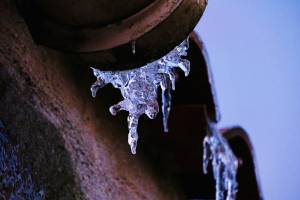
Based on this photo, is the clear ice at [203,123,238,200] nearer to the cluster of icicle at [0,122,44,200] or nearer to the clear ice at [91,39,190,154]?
the clear ice at [91,39,190,154]

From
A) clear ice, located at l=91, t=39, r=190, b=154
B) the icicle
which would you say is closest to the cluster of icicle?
clear ice, located at l=91, t=39, r=190, b=154

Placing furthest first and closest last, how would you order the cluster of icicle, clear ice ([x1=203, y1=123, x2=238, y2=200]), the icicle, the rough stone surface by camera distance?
clear ice ([x1=203, y1=123, x2=238, y2=200])
the icicle
the rough stone surface
the cluster of icicle

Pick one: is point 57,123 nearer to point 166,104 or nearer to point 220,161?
point 166,104

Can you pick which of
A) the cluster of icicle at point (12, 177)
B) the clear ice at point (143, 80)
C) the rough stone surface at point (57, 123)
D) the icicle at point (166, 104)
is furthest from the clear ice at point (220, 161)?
the cluster of icicle at point (12, 177)

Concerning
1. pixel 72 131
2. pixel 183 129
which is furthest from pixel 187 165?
pixel 72 131

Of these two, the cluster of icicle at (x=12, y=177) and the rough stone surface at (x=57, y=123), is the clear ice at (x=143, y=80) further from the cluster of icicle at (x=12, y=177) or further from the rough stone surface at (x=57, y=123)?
the cluster of icicle at (x=12, y=177)

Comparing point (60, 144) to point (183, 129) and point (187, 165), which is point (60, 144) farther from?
point (187, 165)
